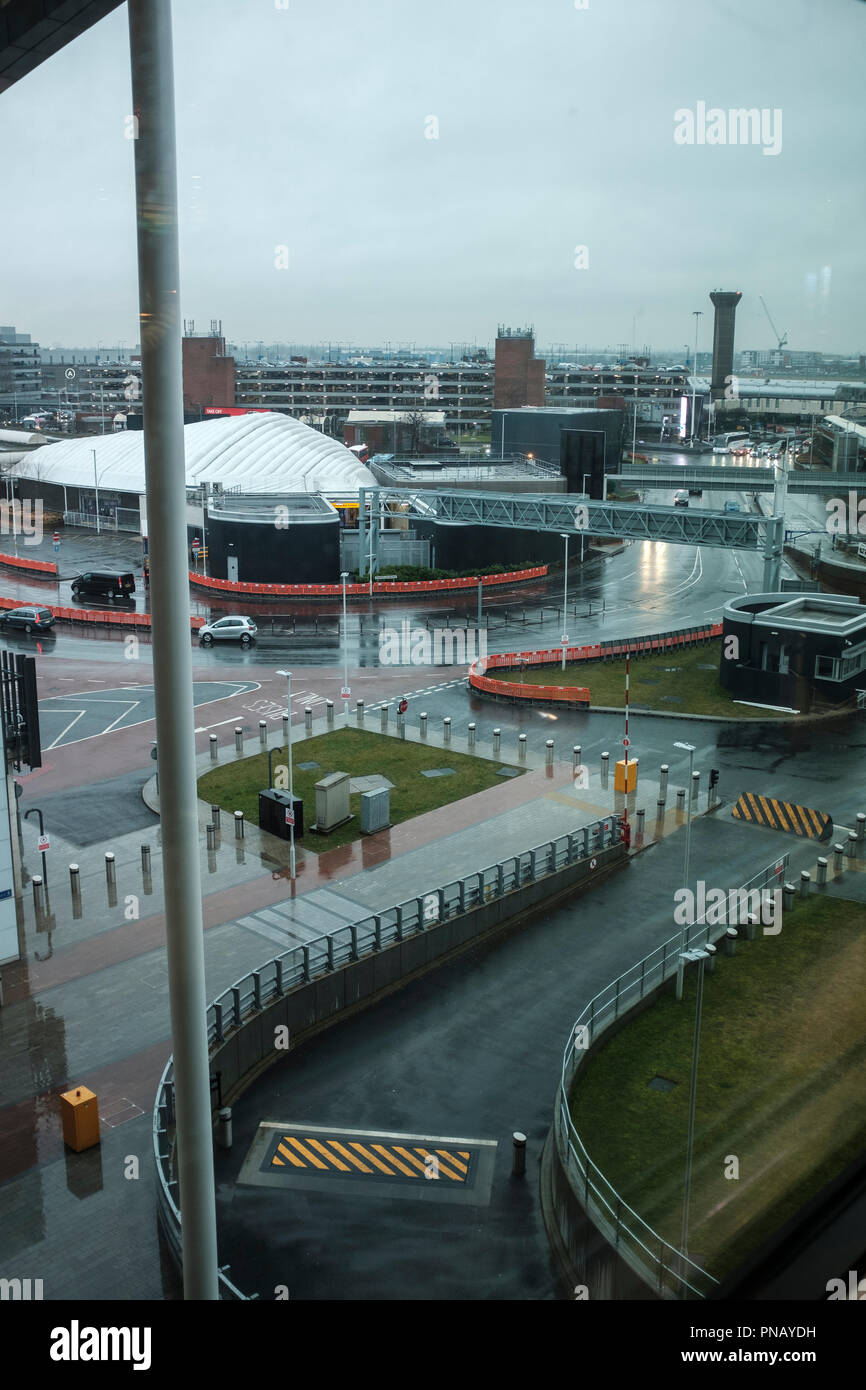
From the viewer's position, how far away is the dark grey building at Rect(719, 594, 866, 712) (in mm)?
21516

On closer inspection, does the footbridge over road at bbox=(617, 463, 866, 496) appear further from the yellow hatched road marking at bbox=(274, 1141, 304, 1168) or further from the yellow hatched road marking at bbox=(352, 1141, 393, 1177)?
the yellow hatched road marking at bbox=(274, 1141, 304, 1168)

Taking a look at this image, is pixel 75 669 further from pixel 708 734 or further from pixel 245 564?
pixel 708 734

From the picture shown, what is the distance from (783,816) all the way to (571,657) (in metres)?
10.6

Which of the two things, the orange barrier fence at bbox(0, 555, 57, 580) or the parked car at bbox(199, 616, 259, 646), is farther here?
the orange barrier fence at bbox(0, 555, 57, 580)

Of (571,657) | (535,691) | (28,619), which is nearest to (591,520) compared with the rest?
(571,657)

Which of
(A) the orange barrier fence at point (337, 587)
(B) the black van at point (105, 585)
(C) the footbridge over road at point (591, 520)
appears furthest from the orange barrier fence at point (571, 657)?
(B) the black van at point (105, 585)

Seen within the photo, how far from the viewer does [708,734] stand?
20312 millimetres

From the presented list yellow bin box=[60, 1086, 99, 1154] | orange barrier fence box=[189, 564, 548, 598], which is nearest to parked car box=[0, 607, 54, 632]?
orange barrier fence box=[189, 564, 548, 598]

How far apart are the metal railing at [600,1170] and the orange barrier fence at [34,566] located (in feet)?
92.1

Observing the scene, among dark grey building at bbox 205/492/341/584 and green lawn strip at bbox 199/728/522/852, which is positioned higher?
dark grey building at bbox 205/492/341/584

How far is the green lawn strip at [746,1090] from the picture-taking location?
294 cm

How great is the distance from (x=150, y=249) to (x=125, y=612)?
2926cm

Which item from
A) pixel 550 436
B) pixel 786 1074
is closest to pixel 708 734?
pixel 786 1074

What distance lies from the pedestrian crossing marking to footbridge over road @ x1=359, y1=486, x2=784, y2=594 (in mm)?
11850
